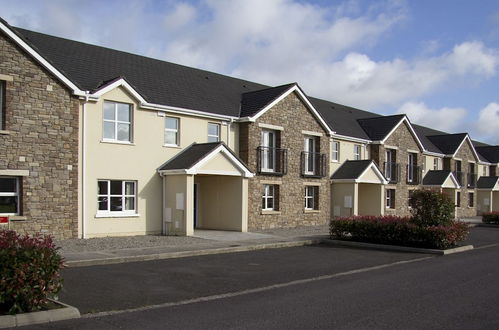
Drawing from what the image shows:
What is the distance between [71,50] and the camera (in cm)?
2183

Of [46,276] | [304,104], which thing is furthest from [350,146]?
[46,276]

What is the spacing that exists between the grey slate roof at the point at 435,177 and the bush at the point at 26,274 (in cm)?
3537

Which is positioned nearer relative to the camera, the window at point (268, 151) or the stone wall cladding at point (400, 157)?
the window at point (268, 151)

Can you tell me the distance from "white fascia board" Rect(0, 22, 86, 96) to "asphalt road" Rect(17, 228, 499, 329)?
7512mm

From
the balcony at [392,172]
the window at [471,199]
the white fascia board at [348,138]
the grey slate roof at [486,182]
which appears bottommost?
the window at [471,199]

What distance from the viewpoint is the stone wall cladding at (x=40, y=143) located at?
55.3 ft

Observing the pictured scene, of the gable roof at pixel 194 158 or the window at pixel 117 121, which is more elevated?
the window at pixel 117 121

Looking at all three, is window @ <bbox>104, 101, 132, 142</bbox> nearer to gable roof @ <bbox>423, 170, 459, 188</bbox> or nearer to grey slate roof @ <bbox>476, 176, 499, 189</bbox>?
gable roof @ <bbox>423, 170, 459, 188</bbox>

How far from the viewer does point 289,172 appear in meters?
26.7

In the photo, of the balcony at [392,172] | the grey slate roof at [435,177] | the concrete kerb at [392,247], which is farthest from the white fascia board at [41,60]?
the grey slate roof at [435,177]

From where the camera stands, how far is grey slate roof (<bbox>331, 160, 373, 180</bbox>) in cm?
2991

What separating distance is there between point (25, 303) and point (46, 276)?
478mm

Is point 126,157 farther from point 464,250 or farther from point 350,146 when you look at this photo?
point 350,146

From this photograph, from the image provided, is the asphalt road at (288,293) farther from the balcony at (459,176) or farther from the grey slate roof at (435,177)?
the balcony at (459,176)
